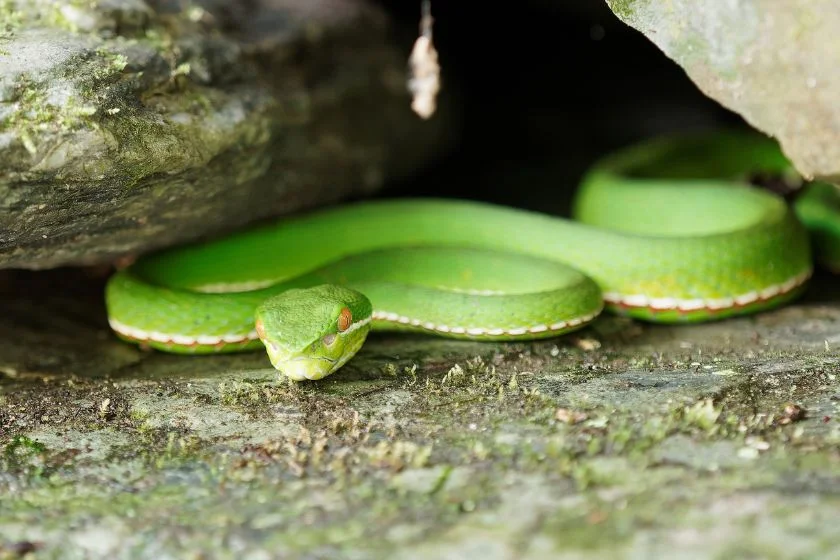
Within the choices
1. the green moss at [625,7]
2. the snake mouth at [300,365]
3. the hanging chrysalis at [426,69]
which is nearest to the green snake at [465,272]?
the snake mouth at [300,365]

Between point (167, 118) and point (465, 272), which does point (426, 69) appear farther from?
point (167, 118)

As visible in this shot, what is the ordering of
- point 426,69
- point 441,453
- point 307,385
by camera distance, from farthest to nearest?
point 426,69
point 307,385
point 441,453

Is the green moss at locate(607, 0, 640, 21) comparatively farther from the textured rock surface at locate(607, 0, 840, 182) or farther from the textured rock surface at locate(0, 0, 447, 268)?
the textured rock surface at locate(0, 0, 447, 268)

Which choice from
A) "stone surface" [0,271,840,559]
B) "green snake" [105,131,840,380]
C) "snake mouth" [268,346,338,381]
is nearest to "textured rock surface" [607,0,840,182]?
"stone surface" [0,271,840,559]

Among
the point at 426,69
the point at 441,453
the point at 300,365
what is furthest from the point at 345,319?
the point at 426,69

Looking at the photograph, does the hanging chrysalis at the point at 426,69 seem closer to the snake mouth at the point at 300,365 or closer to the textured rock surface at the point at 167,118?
the textured rock surface at the point at 167,118

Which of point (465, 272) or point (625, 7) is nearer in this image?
point (625, 7)
